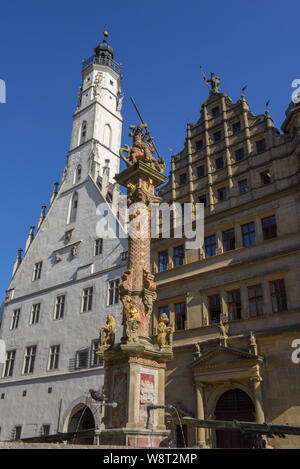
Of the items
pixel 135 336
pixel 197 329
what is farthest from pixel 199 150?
pixel 135 336

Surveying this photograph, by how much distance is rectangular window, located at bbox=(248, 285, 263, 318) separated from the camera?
18.3 metres

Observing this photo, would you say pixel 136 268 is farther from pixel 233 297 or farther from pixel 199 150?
pixel 199 150

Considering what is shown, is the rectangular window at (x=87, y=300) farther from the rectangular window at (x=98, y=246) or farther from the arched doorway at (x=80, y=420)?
the arched doorway at (x=80, y=420)

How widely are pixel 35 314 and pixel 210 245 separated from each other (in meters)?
14.1

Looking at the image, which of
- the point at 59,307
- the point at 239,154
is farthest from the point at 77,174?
the point at 239,154

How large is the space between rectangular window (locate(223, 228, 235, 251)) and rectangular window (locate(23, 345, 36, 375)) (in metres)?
14.9

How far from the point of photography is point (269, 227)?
19391mm

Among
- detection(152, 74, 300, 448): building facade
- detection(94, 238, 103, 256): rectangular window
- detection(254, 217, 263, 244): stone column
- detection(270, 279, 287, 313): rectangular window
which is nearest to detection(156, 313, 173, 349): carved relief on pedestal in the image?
detection(152, 74, 300, 448): building facade

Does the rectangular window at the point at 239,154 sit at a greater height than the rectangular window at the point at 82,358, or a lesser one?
greater

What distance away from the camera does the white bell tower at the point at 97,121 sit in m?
31.6

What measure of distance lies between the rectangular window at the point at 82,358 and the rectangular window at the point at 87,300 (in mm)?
2520

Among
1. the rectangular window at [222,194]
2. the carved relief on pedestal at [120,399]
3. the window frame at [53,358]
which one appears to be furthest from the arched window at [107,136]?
the carved relief on pedestal at [120,399]

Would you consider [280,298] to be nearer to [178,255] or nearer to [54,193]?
[178,255]
